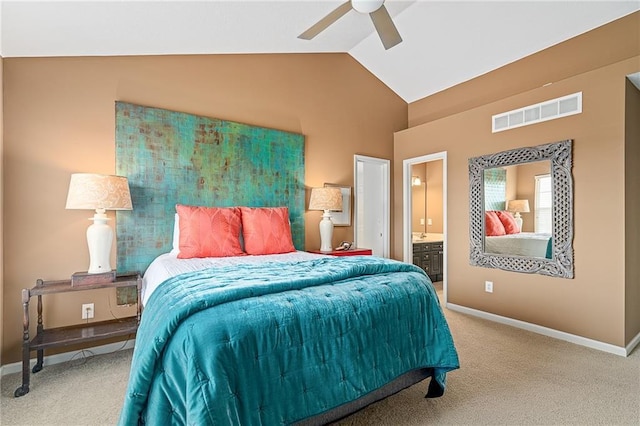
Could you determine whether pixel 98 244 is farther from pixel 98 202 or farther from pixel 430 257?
pixel 430 257

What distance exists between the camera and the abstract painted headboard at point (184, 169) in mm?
2904

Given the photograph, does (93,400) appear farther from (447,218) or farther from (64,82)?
(447,218)

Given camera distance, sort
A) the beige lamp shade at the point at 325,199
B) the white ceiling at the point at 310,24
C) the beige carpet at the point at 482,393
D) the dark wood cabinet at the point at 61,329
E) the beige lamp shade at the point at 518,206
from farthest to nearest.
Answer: the beige lamp shade at the point at 325,199 < the beige lamp shade at the point at 518,206 < the white ceiling at the point at 310,24 < the dark wood cabinet at the point at 61,329 < the beige carpet at the point at 482,393

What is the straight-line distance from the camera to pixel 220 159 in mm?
3383

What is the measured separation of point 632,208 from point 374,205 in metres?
2.82

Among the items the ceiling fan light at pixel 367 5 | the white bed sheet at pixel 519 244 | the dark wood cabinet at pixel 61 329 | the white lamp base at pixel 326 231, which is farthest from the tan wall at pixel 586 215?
the dark wood cabinet at pixel 61 329

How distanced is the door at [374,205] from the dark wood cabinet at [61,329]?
10.0ft

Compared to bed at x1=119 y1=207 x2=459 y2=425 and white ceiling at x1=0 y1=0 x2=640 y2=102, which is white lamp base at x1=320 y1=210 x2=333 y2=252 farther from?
white ceiling at x1=0 y1=0 x2=640 y2=102

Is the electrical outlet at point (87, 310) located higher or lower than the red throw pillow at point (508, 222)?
lower

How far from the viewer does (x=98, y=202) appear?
2.41 meters

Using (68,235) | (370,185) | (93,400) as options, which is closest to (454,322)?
(370,185)

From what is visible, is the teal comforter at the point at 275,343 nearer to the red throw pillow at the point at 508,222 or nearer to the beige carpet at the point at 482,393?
the beige carpet at the point at 482,393

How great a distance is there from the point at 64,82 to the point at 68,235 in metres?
1.25

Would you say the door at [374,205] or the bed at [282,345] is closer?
the bed at [282,345]
